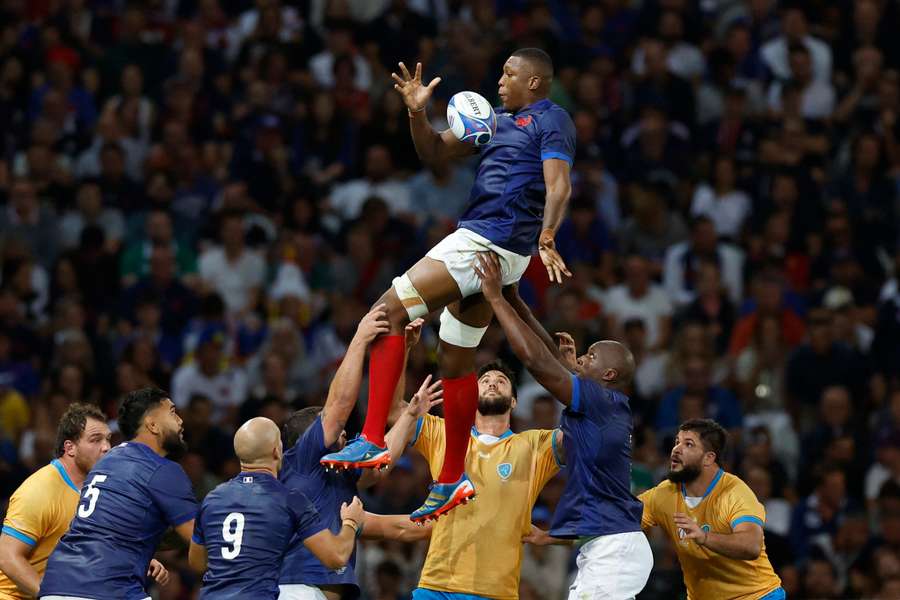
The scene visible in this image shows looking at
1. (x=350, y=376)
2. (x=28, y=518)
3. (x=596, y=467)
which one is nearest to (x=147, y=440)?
(x=28, y=518)

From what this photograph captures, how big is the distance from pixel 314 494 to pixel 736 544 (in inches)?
91.2

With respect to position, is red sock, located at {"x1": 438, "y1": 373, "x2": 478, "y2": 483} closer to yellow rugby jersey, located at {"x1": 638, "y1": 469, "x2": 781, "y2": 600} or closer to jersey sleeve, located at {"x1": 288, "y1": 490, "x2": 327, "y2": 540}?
jersey sleeve, located at {"x1": 288, "y1": 490, "x2": 327, "y2": 540}

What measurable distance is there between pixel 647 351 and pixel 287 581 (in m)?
6.30

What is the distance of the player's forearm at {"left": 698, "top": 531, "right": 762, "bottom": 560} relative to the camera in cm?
891

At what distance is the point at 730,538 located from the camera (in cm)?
895

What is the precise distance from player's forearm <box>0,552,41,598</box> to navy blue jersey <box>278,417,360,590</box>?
4.23 ft

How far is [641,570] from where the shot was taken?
8914mm

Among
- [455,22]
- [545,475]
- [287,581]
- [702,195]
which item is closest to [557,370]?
[545,475]

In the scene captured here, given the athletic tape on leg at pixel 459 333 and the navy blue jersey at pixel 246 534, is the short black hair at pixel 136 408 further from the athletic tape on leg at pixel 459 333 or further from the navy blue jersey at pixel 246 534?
the athletic tape on leg at pixel 459 333

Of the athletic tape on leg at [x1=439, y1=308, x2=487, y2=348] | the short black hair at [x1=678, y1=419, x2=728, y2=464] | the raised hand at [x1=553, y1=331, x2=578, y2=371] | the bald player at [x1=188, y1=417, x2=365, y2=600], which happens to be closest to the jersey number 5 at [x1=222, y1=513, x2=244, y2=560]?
the bald player at [x1=188, y1=417, x2=365, y2=600]

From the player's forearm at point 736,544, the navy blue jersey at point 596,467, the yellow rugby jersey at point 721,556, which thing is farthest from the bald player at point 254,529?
the yellow rugby jersey at point 721,556

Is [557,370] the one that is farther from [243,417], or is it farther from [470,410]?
[243,417]

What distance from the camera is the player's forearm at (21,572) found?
8.62 meters

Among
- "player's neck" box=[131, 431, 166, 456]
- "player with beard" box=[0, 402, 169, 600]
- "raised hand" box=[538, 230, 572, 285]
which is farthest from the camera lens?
"player with beard" box=[0, 402, 169, 600]
